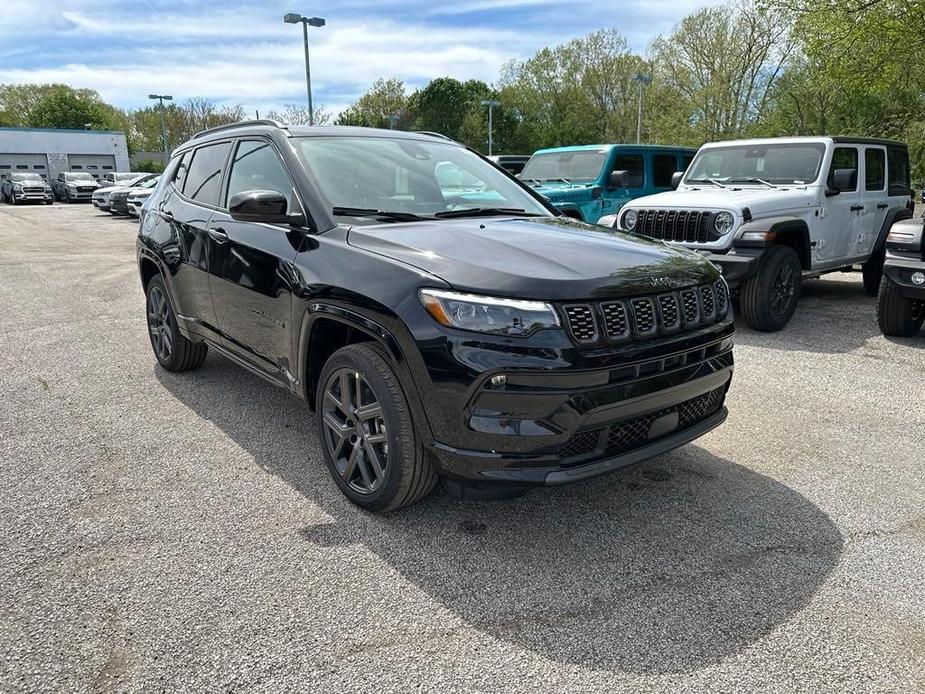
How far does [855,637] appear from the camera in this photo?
2373mm

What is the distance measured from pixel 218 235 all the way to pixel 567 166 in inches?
307

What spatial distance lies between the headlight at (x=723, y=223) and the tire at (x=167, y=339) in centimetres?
491

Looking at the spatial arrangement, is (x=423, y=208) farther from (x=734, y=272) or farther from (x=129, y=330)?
(x=129, y=330)

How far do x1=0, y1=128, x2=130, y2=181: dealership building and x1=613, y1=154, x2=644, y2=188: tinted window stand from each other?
60452mm

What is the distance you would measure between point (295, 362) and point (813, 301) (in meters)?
7.44

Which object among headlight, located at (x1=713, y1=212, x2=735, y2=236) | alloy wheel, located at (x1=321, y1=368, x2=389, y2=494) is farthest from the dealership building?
alloy wheel, located at (x1=321, y1=368, x2=389, y2=494)

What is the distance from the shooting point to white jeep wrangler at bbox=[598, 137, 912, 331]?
22.1 ft

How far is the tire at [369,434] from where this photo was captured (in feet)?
9.30

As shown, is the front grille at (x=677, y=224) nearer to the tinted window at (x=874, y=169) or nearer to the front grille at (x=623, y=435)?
the tinted window at (x=874, y=169)

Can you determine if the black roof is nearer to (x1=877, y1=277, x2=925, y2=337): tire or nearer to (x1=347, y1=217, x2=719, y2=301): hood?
(x1=877, y1=277, x2=925, y2=337): tire

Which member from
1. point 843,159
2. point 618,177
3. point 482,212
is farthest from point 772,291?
point 482,212

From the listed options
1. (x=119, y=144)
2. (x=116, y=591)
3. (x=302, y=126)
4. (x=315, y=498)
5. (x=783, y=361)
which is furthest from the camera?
(x=119, y=144)

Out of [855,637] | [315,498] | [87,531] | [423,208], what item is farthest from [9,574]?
[855,637]

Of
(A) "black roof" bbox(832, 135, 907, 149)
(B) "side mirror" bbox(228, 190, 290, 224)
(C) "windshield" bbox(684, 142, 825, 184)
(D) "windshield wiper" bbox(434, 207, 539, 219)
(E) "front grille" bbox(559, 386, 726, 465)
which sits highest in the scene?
(A) "black roof" bbox(832, 135, 907, 149)
